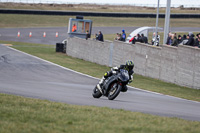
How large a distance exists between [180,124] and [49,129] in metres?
2.79

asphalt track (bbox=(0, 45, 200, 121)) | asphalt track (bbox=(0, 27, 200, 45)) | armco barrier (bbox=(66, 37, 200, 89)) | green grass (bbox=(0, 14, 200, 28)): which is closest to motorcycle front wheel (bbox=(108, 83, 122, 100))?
asphalt track (bbox=(0, 45, 200, 121))

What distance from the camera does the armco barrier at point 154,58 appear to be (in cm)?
1858

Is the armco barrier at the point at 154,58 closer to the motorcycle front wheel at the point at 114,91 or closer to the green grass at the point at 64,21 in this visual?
the motorcycle front wheel at the point at 114,91

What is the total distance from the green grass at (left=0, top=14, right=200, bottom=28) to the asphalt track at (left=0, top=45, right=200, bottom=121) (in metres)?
34.4

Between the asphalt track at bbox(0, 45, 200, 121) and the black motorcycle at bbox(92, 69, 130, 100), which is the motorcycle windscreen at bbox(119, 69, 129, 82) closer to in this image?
the black motorcycle at bbox(92, 69, 130, 100)

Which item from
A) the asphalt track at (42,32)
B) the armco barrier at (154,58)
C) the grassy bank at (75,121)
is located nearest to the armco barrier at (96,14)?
the asphalt track at (42,32)

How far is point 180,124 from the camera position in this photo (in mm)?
8195

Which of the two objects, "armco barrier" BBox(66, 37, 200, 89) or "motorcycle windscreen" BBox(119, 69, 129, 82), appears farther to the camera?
"armco barrier" BBox(66, 37, 200, 89)

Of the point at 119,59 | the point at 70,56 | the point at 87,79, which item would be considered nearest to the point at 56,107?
the point at 87,79

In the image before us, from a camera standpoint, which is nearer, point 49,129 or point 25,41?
point 49,129

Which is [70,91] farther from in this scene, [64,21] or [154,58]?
[64,21]

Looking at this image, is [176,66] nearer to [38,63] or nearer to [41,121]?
[38,63]

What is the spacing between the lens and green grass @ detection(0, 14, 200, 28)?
58.4 metres

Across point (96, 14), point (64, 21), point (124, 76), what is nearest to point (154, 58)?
point (124, 76)
